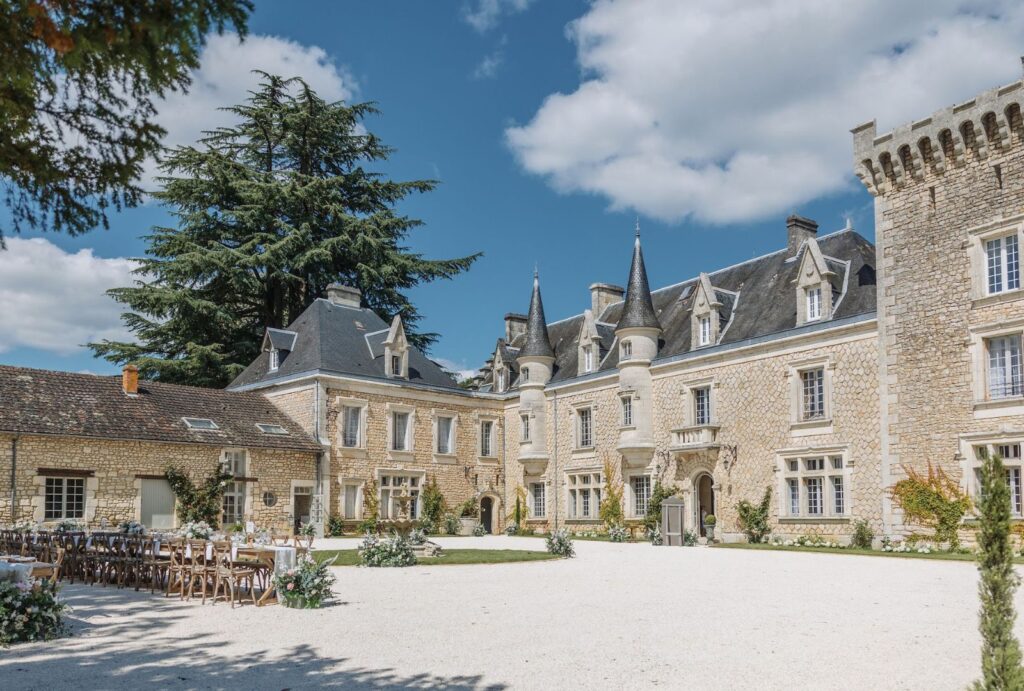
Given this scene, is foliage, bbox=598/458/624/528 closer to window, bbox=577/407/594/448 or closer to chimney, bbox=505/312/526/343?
window, bbox=577/407/594/448

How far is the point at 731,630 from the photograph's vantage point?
26.7ft

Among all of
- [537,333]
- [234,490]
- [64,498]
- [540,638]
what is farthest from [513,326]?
[540,638]

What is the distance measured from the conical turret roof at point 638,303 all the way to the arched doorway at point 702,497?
14.6ft

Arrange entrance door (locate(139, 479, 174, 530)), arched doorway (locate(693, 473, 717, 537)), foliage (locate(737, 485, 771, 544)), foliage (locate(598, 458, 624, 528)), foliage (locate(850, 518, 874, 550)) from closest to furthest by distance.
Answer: foliage (locate(850, 518, 874, 550)), entrance door (locate(139, 479, 174, 530)), foliage (locate(737, 485, 771, 544)), arched doorway (locate(693, 473, 717, 537)), foliage (locate(598, 458, 624, 528))

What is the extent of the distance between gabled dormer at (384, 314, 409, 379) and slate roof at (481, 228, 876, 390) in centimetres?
478

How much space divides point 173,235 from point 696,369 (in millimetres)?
18897

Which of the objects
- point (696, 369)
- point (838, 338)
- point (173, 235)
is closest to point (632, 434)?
point (696, 369)

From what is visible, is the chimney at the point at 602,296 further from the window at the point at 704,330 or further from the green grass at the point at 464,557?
the green grass at the point at 464,557

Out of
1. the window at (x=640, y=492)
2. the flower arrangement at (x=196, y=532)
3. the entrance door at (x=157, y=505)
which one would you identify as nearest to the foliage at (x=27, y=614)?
the flower arrangement at (x=196, y=532)

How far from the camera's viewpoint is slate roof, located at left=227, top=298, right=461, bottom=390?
26359 mm

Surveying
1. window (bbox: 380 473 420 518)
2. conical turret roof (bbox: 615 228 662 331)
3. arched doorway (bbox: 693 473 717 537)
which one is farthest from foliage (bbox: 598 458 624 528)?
window (bbox: 380 473 420 518)

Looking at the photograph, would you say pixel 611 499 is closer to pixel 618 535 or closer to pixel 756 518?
pixel 618 535

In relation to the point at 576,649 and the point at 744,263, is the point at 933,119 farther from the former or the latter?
the point at 576,649

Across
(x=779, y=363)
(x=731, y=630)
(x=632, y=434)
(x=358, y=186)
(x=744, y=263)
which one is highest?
(x=358, y=186)
